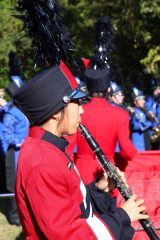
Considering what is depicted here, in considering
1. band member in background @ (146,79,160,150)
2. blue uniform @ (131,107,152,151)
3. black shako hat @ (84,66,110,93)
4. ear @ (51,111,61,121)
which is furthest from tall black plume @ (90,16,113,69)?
ear @ (51,111,61,121)

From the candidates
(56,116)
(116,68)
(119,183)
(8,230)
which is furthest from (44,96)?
(116,68)

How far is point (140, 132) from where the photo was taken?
9.20 meters

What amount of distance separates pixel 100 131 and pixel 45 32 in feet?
7.30

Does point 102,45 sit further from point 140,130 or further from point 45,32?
point 45,32

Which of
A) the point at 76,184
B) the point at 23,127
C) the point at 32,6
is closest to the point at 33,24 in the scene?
the point at 32,6

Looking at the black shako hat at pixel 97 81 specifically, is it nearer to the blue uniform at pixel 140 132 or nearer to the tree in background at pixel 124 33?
the blue uniform at pixel 140 132

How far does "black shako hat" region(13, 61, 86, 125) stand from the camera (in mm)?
2637

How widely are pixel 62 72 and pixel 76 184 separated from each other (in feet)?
1.85

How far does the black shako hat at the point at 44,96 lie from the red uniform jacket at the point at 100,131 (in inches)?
97.7

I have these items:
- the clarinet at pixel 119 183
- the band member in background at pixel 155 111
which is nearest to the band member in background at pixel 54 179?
the clarinet at pixel 119 183

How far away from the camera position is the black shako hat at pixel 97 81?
545 centimetres

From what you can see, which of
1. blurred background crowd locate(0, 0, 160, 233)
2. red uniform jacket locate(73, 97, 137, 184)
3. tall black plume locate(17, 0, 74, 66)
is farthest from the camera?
blurred background crowd locate(0, 0, 160, 233)

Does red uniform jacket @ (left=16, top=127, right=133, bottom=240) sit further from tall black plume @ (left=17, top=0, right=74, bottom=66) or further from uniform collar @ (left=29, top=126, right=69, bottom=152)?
tall black plume @ (left=17, top=0, right=74, bottom=66)

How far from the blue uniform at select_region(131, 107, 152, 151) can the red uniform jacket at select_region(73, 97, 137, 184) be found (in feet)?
12.9
